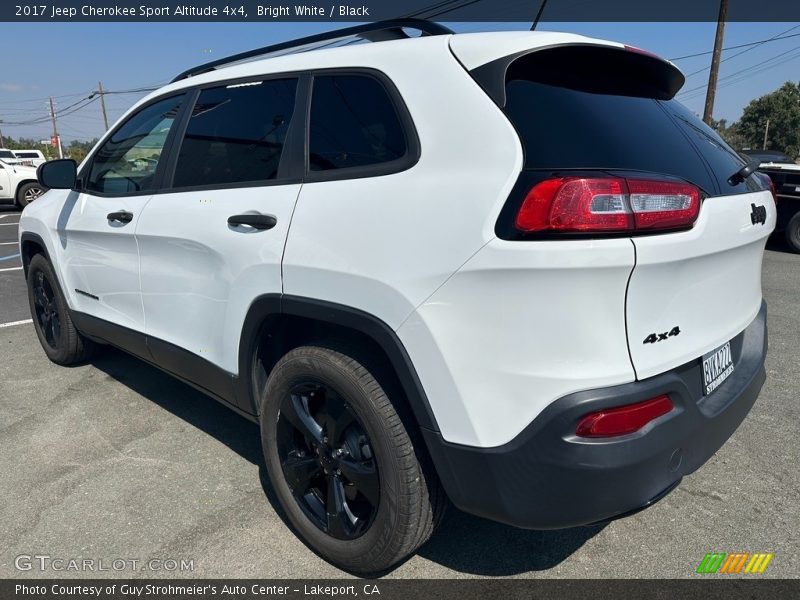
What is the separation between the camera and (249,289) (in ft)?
7.67

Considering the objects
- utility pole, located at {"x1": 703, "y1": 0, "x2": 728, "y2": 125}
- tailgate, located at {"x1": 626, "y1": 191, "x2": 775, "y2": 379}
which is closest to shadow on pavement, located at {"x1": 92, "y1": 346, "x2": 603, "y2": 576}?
tailgate, located at {"x1": 626, "y1": 191, "x2": 775, "y2": 379}

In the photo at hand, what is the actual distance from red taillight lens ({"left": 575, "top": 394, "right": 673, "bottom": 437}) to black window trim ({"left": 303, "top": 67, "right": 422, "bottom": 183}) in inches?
35.8

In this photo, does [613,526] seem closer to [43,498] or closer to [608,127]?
[608,127]

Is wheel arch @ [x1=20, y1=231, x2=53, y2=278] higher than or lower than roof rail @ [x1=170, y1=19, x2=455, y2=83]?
lower

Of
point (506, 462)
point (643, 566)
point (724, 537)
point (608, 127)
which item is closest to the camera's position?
point (506, 462)

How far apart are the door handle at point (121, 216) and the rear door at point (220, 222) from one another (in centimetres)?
16

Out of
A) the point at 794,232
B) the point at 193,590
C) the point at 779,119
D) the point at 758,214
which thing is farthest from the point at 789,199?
the point at 779,119

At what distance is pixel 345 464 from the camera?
212 cm

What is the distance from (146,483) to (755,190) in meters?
2.87

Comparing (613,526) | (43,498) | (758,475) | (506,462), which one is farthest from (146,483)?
(758,475)

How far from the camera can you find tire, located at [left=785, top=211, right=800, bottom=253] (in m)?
8.96

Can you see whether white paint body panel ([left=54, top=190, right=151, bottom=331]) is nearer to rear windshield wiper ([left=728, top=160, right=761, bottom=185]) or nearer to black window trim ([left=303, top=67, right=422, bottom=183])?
black window trim ([left=303, top=67, right=422, bottom=183])

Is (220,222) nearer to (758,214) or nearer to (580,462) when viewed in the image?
(580,462)

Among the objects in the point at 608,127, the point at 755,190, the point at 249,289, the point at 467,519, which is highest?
the point at 608,127
